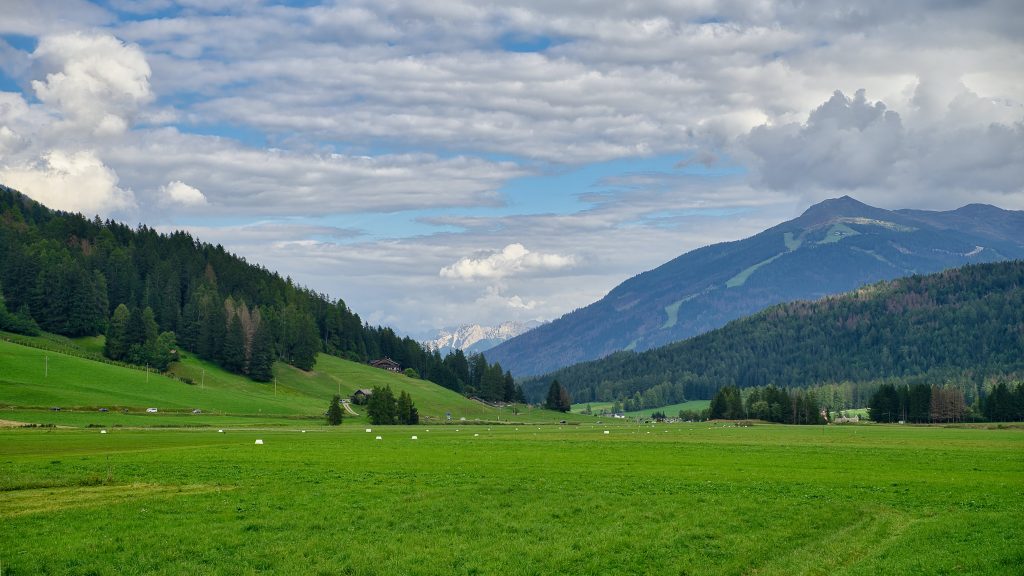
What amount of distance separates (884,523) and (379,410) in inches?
4550

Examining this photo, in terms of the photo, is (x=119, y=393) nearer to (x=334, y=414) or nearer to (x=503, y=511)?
(x=334, y=414)

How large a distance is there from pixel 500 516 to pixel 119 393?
114 metres

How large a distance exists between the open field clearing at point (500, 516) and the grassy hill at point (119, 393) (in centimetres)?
6199

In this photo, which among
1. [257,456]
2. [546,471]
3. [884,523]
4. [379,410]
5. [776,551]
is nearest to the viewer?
[776,551]

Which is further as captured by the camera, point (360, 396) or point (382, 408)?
point (360, 396)

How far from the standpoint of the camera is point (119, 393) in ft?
429

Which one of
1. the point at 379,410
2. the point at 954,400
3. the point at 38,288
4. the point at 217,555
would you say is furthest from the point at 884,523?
the point at 38,288

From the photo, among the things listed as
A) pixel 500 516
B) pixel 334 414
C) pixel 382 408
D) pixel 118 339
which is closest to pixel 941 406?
pixel 382 408

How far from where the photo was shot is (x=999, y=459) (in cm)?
6025

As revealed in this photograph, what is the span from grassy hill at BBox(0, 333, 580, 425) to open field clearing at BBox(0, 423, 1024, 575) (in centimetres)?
6199

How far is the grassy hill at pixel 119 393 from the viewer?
370ft

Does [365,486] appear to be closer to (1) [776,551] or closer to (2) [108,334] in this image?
(1) [776,551]

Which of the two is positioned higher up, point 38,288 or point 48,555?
point 38,288

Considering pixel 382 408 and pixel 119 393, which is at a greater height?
pixel 119 393
